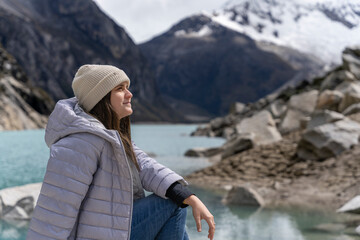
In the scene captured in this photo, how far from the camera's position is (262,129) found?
16859 mm

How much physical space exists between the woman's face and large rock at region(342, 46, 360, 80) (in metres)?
19.4

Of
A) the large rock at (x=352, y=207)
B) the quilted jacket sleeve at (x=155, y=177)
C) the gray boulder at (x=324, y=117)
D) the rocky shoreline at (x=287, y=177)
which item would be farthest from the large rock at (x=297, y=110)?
the quilted jacket sleeve at (x=155, y=177)

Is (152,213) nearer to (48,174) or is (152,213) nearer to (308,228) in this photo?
(48,174)

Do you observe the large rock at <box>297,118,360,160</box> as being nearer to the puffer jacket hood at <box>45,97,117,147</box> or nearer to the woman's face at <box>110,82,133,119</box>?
the woman's face at <box>110,82,133,119</box>

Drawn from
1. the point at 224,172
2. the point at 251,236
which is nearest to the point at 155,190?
the point at 251,236

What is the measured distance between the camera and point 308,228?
6395 mm

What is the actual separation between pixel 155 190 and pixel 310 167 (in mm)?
8470

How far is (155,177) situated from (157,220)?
0.30 meters

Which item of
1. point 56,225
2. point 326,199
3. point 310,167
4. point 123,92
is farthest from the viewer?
point 310,167

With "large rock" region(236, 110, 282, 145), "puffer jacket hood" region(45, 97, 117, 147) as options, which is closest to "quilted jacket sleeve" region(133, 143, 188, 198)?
"puffer jacket hood" region(45, 97, 117, 147)

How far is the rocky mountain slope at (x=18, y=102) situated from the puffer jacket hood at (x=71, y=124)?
4893 centimetres

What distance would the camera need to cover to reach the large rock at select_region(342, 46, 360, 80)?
2077cm

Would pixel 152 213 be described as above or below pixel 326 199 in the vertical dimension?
above

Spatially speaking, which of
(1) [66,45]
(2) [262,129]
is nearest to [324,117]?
(2) [262,129]
